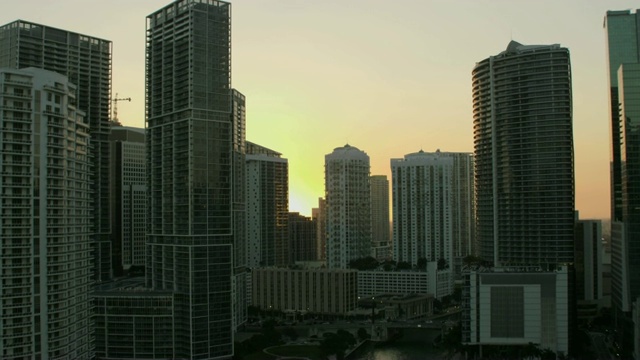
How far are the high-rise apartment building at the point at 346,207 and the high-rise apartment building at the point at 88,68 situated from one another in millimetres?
32533

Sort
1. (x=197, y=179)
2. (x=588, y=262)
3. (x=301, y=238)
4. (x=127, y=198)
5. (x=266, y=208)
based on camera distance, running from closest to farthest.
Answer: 1. (x=197, y=179)
2. (x=588, y=262)
3. (x=127, y=198)
4. (x=266, y=208)
5. (x=301, y=238)

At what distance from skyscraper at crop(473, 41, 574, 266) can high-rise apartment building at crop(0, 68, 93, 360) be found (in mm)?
27231

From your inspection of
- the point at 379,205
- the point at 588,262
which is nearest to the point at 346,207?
the point at 588,262

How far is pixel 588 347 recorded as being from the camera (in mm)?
46406

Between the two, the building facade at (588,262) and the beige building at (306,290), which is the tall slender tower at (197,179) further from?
the building facade at (588,262)

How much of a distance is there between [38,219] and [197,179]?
12.4 m

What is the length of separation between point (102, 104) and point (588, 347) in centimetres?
3641

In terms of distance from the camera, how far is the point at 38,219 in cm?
2828

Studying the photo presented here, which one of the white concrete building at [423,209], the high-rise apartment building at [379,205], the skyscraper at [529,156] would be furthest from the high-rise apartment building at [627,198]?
the high-rise apartment building at [379,205]

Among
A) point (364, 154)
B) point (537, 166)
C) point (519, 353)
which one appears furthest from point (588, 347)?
point (364, 154)

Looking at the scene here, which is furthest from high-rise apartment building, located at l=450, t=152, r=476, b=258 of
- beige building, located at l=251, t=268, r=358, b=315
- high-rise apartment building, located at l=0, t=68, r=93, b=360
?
high-rise apartment building, located at l=0, t=68, r=93, b=360

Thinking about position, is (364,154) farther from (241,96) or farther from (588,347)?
(588,347)

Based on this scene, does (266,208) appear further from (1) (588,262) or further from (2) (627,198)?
(2) (627,198)

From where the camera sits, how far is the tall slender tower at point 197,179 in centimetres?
3916
